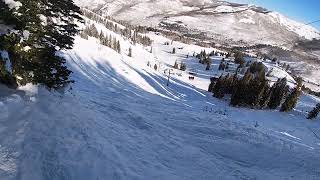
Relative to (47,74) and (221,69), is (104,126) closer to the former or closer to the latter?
(47,74)

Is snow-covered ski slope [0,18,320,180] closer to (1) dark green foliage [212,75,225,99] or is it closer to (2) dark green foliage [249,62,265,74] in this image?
(1) dark green foliage [212,75,225,99]

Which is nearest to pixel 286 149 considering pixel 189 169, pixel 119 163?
pixel 189 169

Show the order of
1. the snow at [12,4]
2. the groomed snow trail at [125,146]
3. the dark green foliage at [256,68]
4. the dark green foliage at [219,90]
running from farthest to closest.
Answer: the dark green foliage at [256,68] < the dark green foliage at [219,90] < the snow at [12,4] < the groomed snow trail at [125,146]

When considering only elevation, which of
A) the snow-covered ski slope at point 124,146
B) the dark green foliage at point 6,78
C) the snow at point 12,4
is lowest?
the snow-covered ski slope at point 124,146

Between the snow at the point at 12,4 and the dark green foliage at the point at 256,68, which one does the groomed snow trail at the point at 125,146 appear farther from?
the dark green foliage at the point at 256,68

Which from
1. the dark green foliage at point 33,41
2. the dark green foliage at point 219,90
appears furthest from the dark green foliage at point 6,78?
the dark green foliage at point 219,90

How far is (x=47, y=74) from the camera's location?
834 inches

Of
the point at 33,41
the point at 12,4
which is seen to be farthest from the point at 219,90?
the point at 12,4

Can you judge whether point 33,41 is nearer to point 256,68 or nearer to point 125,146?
point 125,146

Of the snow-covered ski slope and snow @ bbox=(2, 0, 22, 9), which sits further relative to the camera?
snow @ bbox=(2, 0, 22, 9)

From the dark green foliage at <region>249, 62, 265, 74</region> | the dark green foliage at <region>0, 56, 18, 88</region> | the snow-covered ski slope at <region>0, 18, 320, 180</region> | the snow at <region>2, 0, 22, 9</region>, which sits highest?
the snow at <region>2, 0, 22, 9</region>

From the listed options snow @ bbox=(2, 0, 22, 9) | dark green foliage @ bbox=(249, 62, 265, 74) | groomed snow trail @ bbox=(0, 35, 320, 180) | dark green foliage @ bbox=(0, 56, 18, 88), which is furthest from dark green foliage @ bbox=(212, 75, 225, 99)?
dark green foliage @ bbox=(249, 62, 265, 74)

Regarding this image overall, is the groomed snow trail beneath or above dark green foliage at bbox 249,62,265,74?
above

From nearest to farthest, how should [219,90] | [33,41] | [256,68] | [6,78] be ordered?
[6,78], [33,41], [219,90], [256,68]
